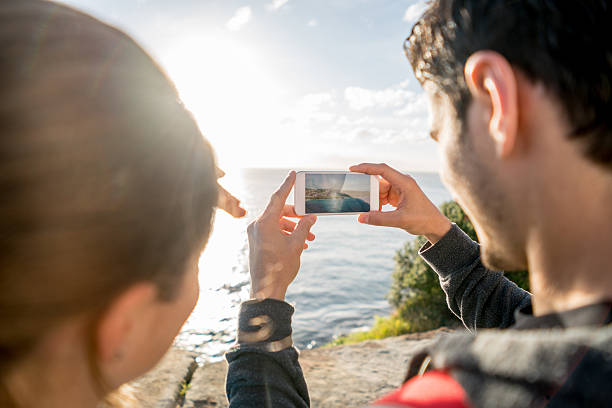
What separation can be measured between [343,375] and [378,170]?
382 cm

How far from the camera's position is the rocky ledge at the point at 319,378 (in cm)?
495

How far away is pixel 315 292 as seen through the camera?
17328 mm

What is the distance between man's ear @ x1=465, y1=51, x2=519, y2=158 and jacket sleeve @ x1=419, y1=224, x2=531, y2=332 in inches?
46.2

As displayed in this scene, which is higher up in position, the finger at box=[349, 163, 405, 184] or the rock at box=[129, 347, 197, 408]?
the finger at box=[349, 163, 405, 184]

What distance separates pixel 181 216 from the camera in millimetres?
1122

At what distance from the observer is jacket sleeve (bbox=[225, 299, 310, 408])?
1.65m

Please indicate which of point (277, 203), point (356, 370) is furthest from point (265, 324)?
point (356, 370)

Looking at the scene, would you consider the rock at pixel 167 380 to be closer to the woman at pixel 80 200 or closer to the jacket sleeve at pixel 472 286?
the jacket sleeve at pixel 472 286

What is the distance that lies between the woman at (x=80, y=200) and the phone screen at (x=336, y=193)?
1974 mm

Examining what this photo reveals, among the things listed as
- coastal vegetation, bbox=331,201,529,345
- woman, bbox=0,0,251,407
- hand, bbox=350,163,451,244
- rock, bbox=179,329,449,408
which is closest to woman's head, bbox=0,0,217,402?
woman, bbox=0,0,251,407

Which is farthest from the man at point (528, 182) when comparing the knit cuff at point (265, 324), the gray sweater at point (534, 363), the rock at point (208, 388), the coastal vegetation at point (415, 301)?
the coastal vegetation at point (415, 301)

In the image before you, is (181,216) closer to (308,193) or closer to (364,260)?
(308,193)

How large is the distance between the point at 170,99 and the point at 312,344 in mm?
11729

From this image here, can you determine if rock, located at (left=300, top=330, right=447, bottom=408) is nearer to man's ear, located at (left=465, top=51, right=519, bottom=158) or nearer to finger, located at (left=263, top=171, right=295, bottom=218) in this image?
finger, located at (left=263, top=171, right=295, bottom=218)
